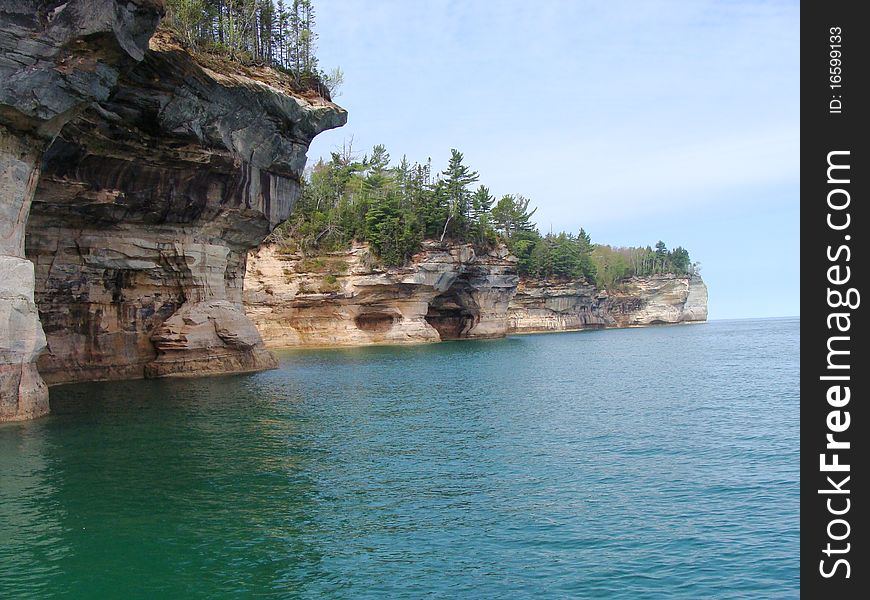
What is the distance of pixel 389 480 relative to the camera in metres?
14.3

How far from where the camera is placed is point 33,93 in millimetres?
18031

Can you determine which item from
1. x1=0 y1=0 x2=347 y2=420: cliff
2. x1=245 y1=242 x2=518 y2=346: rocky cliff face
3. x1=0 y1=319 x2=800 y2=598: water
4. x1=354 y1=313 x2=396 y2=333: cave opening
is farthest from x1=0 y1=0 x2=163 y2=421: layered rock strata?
x1=354 y1=313 x2=396 y2=333: cave opening

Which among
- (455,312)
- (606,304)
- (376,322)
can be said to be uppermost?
(606,304)

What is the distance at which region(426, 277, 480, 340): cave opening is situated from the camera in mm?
71906

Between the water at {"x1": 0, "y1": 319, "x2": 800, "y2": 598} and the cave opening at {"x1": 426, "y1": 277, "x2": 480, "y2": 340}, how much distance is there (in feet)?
150

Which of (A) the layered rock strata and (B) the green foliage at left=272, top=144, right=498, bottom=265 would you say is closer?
(A) the layered rock strata

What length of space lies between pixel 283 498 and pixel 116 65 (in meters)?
14.7

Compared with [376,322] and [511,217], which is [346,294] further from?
[511,217]

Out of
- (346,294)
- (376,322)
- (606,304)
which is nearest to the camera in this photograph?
(346,294)

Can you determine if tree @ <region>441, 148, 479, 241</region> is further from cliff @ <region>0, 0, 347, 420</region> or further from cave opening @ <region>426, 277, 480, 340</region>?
cliff @ <region>0, 0, 347, 420</region>

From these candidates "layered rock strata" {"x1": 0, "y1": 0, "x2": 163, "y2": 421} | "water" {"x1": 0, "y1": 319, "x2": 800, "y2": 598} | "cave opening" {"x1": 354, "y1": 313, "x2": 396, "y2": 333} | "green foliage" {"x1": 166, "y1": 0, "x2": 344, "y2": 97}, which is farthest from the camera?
"cave opening" {"x1": 354, "y1": 313, "x2": 396, "y2": 333}

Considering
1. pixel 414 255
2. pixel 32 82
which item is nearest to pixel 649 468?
pixel 32 82

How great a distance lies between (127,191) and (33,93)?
11288 mm

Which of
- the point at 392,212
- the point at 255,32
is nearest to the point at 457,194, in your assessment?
the point at 392,212
